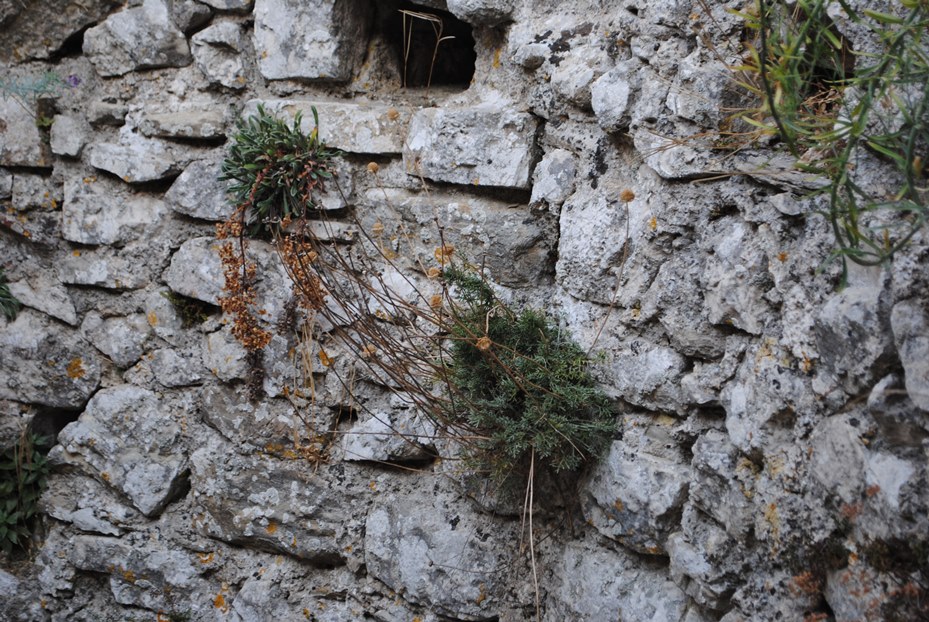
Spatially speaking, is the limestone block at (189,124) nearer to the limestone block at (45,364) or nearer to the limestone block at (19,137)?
the limestone block at (19,137)

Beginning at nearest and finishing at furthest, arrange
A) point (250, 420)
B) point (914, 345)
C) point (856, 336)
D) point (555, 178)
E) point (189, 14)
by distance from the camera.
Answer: point (914, 345)
point (856, 336)
point (555, 178)
point (250, 420)
point (189, 14)

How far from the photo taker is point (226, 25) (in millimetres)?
2598

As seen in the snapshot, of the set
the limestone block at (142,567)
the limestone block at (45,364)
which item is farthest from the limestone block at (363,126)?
the limestone block at (142,567)

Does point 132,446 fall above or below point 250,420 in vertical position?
below

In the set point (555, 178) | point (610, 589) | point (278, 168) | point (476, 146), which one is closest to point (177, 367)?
point (278, 168)

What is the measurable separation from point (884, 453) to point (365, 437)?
1.42 meters

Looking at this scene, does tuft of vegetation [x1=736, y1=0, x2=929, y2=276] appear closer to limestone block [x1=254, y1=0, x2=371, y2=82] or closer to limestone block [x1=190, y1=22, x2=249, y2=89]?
limestone block [x1=254, y1=0, x2=371, y2=82]

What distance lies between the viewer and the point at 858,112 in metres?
1.36

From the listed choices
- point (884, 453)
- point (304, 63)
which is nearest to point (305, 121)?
point (304, 63)

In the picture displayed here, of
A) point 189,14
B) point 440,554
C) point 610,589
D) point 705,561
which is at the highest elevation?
point 189,14

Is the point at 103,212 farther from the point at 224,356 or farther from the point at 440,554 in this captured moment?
the point at 440,554

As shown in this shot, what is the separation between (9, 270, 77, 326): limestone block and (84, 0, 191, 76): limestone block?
30.0 inches

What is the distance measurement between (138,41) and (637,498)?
2.18 meters

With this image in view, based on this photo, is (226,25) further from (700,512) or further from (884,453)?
(884,453)
